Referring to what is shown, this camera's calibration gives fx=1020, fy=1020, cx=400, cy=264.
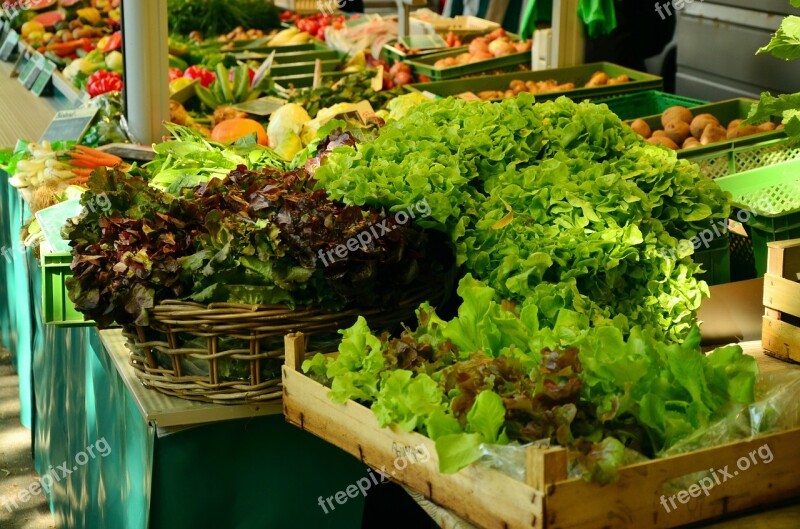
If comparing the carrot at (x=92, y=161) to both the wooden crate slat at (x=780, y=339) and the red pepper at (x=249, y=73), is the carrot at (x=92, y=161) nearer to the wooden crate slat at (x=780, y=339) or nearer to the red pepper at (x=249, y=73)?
the red pepper at (x=249, y=73)

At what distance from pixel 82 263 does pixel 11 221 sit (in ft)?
8.46

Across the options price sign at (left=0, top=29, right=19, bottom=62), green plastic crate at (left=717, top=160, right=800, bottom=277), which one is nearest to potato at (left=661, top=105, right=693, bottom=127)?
green plastic crate at (left=717, top=160, right=800, bottom=277)

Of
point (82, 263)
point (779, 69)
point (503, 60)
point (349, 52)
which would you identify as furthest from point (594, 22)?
point (82, 263)

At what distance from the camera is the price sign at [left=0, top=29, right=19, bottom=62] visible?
282 inches

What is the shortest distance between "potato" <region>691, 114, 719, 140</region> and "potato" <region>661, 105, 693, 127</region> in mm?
47

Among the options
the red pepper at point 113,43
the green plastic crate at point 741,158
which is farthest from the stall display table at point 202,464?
the red pepper at point 113,43

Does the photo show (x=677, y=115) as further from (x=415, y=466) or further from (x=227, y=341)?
(x=415, y=466)

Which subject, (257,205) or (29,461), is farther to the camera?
(29,461)

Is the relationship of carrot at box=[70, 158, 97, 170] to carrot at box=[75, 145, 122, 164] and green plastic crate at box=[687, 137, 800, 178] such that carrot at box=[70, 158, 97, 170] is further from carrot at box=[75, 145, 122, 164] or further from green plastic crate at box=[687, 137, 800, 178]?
green plastic crate at box=[687, 137, 800, 178]

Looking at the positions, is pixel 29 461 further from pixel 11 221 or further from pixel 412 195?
pixel 412 195

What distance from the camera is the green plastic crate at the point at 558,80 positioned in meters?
5.01

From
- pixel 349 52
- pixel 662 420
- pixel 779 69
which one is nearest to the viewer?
pixel 662 420

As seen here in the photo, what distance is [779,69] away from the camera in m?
5.47

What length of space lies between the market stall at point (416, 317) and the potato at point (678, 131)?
1 cm
